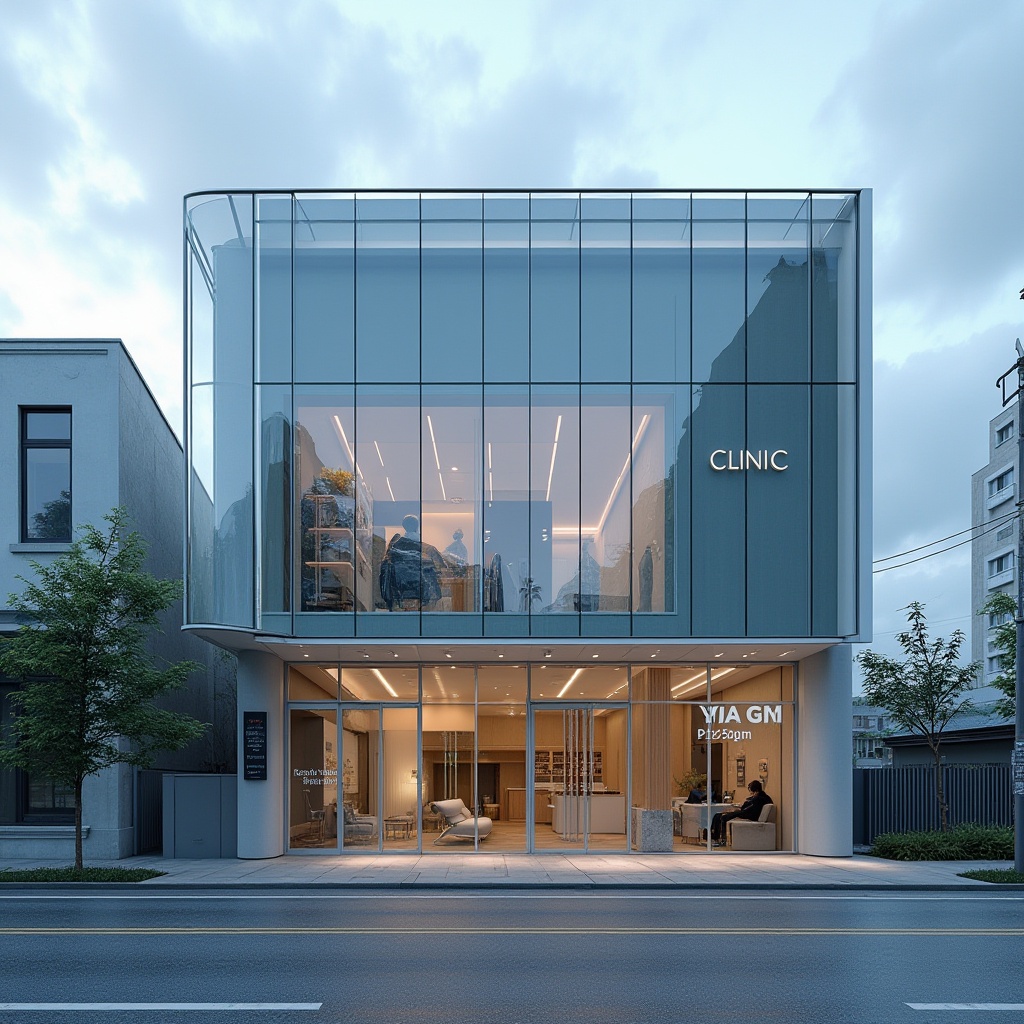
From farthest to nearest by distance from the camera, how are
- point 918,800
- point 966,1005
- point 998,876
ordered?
point 918,800
point 998,876
point 966,1005

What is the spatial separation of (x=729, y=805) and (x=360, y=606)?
888 centimetres

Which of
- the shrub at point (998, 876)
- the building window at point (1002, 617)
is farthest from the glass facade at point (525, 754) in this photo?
the building window at point (1002, 617)

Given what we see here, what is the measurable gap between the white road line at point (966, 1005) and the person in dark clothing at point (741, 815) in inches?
559

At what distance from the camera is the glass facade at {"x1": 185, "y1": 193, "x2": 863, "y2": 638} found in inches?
864

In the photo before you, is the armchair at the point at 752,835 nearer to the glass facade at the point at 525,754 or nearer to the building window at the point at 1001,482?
the glass facade at the point at 525,754

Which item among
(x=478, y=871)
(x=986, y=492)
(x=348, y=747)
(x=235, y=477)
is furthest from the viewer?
(x=986, y=492)

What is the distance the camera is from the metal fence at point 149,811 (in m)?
22.8

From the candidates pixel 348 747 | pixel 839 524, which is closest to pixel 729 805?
pixel 839 524

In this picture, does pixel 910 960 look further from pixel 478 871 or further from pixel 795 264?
pixel 795 264

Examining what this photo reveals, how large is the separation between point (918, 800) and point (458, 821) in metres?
9.89

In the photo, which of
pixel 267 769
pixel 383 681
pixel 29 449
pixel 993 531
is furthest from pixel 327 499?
pixel 993 531

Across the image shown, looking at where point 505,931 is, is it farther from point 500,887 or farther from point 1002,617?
point 1002,617

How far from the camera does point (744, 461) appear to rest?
72.6ft

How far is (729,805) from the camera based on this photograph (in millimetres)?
23359
